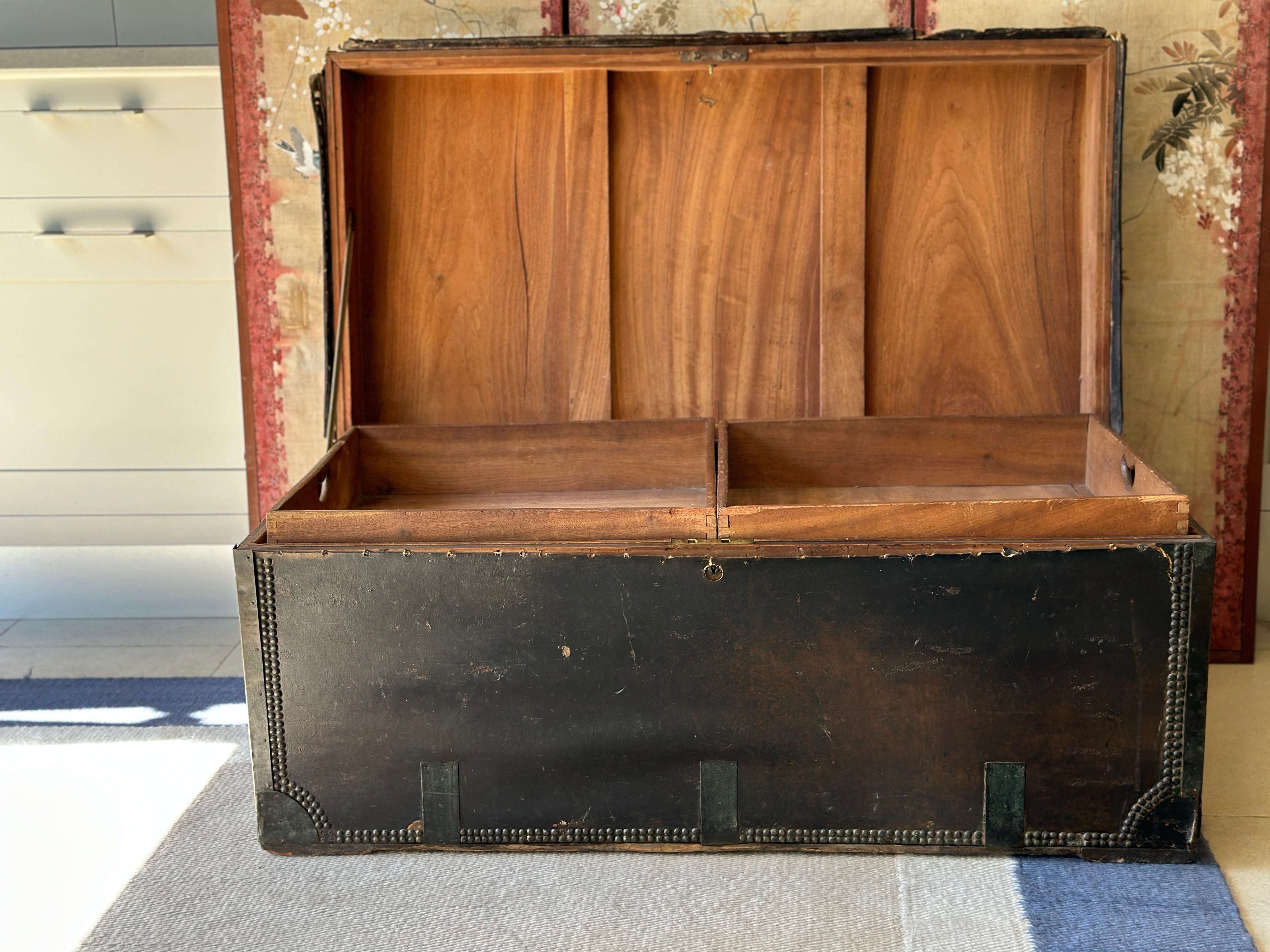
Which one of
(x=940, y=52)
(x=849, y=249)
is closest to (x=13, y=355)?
(x=849, y=249)

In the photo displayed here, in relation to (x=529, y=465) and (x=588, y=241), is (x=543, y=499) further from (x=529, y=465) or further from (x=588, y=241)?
(x=588, y=241)

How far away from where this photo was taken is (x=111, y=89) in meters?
2.69

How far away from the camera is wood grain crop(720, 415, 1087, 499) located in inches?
94.3

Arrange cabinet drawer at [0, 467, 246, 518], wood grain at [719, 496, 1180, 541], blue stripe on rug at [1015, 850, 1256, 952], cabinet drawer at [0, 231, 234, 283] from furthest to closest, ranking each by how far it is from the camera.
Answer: cabinet drawer at [0, 467, 246, 518], cabinet drawer at [0, 231, 234, 283], wood grain at [719, 496, 1180, 541], blue stripe on rug at [1015, 850, 1256, 952]

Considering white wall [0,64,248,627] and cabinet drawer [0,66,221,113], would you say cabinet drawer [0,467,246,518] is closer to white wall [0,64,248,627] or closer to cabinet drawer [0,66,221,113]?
white wall [0,64,248,627]

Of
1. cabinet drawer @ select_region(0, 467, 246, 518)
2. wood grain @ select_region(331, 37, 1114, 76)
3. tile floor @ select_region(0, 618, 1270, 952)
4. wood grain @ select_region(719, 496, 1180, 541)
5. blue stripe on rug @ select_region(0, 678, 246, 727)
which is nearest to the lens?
wood grain @ select_region(719, 496, 1180, 541)

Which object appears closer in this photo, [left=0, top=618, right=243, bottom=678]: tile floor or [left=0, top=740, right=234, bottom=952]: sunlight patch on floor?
[left=0, top=740, right=234, bottom=952]: sunlight patch on floor

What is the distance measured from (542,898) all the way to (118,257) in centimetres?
192

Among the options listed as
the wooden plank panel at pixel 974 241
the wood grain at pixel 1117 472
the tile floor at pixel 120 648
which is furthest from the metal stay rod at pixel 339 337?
the wood grain at pixel 1117 472

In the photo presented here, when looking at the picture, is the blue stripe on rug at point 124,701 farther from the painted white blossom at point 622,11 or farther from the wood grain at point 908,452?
the painted white blossom at point 622,11

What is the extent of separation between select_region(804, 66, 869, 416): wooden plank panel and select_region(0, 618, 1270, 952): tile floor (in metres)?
1.03

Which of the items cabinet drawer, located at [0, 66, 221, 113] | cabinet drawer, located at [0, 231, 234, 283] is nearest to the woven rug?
cabinet drawer, located at [0, 231, 234, 283]

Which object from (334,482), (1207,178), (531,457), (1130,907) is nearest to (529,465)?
(531,457)

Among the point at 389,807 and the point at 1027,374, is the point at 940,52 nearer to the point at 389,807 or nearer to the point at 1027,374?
the point at 1027,374
